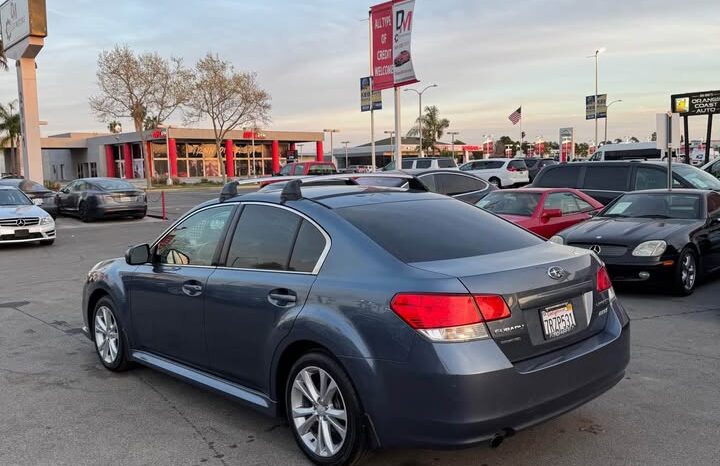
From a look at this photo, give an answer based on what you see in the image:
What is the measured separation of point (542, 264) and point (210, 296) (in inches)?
85.9

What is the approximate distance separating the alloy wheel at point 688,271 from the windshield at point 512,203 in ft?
9.95

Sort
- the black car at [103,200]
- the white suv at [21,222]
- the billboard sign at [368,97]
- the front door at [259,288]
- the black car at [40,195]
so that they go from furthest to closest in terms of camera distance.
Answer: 1. the billboard sign at [368,97]
2. the black car at [103,200]
3. the black car at [40,195]
4. the white suv at [21,222]
5. the front door at [259,288]

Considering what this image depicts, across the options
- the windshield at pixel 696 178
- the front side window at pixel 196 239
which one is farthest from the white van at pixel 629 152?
the front side window at pixel 196 239

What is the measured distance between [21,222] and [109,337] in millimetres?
10894

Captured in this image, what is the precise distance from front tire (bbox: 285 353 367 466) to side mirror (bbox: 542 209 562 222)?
797 cm

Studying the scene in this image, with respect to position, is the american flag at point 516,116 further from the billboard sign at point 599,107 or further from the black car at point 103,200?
the black car at point 103,200

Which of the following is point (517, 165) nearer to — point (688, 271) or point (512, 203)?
point (512, 203)

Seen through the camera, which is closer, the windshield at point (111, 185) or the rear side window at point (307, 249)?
the rear side window at point (307, 249)

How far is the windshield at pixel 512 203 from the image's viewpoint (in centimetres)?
1116

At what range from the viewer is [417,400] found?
313 cm

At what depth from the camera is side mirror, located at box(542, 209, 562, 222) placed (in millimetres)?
10844

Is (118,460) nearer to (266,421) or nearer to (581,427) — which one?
(266,421)

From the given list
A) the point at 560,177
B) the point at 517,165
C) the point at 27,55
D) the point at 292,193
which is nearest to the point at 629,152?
the point at 517,165

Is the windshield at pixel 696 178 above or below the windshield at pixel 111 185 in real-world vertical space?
below
